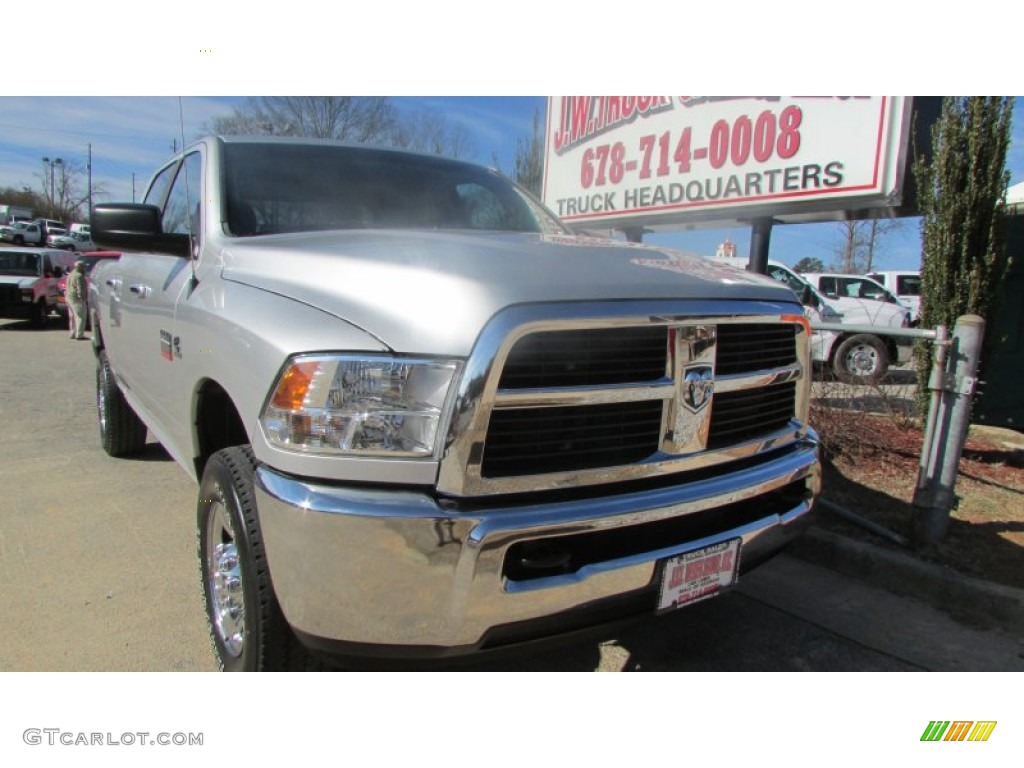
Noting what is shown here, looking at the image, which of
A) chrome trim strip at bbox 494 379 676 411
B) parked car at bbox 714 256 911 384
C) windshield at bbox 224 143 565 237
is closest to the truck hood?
chrome trim strip at bbox 494 379 676 411

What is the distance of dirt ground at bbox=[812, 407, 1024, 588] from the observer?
3.46 m

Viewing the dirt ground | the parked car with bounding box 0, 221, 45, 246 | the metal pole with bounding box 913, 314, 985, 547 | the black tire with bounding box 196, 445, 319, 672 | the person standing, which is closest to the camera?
the black tire with bounding box 196, 445, 319, 672

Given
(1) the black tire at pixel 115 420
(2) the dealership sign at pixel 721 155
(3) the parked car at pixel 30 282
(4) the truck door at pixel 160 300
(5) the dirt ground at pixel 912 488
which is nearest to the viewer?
(4) the truck door at pixel 160 300

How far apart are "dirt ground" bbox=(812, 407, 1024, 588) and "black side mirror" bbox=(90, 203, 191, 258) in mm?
3538

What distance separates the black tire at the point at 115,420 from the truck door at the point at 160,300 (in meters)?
1.07

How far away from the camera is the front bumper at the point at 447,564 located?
1.58 m

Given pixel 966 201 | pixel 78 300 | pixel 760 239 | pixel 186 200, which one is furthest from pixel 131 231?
pixel 78 300

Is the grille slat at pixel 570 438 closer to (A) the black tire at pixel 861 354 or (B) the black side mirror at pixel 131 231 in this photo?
(B) the black side mirror at pixel 131 231

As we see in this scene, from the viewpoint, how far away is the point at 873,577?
11.1ft

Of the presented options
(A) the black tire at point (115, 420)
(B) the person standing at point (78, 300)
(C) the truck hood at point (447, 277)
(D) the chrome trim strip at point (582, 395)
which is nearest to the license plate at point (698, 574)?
(D) the chrome trim strip at point (582, 395)

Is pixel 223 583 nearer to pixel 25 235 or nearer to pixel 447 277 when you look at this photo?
pixel 447 277

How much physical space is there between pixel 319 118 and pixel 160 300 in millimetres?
1160

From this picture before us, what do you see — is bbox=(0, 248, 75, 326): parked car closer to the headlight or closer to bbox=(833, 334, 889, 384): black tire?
bbox=(833, 334, 889, 384): black tire

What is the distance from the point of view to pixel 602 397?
71.5 inches
